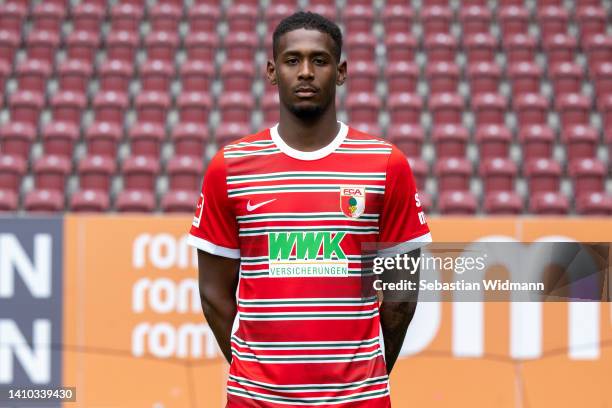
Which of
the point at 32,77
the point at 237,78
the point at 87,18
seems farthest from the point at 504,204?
the point at 87,18

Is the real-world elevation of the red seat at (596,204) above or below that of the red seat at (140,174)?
below

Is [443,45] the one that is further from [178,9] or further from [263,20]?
[178,9]

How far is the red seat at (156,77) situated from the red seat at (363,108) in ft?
7.09

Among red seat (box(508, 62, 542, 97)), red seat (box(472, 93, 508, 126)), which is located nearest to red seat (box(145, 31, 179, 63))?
red seat (box(472, 93, 508, 126))

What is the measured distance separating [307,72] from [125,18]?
9.66 meters

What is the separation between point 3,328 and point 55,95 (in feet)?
18.8

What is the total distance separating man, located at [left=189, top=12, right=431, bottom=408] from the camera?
174 centimetres

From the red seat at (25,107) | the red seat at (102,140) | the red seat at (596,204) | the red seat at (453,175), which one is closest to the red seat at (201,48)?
the red seat at (102,140)

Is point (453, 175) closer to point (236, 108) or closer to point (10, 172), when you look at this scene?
point (236, 108)

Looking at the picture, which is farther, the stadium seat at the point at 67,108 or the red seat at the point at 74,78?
the red seat at the point at 74,78

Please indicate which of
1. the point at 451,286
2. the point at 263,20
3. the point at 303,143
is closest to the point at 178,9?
the point at 263,20

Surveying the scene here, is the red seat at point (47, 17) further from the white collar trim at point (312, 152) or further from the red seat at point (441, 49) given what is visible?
the white collar trim at point (312, 152)

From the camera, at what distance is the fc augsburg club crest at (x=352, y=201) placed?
1761 mm

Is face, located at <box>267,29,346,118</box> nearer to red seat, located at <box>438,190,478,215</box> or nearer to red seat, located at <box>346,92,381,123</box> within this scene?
red seat, located at <box>438,190,478,215</box>
